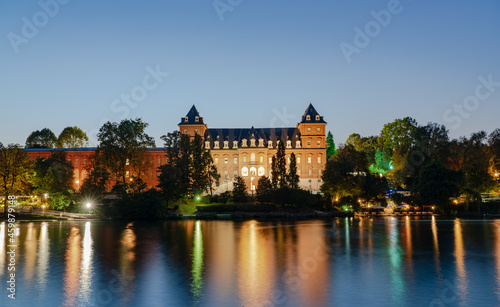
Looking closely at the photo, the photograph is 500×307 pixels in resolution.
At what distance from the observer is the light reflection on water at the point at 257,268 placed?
18125 millimetres

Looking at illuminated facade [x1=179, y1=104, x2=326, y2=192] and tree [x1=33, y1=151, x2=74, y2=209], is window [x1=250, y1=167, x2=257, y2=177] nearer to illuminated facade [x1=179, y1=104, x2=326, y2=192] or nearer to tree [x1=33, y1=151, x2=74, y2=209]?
illuminated facade [x1=179, y1=104, x2=326, y2=192]

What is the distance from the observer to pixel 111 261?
26.3 metres

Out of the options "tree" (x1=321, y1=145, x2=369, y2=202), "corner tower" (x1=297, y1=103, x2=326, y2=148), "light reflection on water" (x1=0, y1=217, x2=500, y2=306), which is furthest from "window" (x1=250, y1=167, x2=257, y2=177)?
"light reflection on water" (x1=0, y1=217, x2=500, y2=306)

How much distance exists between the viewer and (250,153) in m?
90.9

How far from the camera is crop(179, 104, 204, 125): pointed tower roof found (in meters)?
93.6

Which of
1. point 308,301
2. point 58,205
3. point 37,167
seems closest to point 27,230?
point 58,205

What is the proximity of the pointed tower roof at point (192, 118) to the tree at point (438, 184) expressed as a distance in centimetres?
5325

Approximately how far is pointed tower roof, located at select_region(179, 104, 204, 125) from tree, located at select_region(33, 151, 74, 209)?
97.5ft

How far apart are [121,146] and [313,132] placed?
4645 cm

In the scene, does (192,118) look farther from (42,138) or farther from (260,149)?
(42,138)

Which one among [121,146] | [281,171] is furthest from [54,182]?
[281,171]

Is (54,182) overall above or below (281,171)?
below

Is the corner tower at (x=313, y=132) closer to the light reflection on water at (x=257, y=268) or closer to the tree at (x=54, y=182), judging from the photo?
the light reflection on water at (x=257, y=268)

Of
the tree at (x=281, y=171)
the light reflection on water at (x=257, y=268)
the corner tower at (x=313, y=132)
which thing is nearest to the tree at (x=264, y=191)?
the tree at (x=281, y=171)
